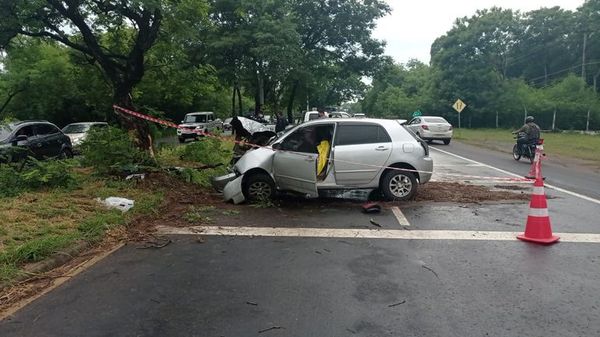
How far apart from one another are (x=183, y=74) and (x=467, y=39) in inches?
1571

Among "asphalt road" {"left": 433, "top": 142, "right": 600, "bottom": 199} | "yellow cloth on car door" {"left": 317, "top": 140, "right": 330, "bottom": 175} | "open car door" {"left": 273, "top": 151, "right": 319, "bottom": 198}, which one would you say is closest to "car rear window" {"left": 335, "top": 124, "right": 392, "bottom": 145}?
"yellow cloth on car door" {"left": 317, "top": 140, "right": 330, "bottom": 175}

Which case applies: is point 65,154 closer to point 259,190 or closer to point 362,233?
point 259,190

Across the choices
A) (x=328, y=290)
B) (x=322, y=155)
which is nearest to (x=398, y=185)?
(x=322, y=155)

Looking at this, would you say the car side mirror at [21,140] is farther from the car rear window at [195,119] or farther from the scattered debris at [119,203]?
the car rear window at [195,119]

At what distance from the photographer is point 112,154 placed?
10.7 meters

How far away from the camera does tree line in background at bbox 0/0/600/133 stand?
41.8 feet

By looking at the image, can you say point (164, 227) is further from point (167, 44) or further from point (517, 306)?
point (167, 44)

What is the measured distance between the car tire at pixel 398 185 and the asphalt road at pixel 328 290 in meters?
2.00

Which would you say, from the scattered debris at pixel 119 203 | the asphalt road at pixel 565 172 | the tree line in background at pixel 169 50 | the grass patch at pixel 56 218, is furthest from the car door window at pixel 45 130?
the asphalt road at pixel 565 172

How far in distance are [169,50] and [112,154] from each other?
6523 millimetres

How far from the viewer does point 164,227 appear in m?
7.25

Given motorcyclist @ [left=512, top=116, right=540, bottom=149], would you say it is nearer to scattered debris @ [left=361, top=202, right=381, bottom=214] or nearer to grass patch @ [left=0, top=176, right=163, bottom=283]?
scattered debris @ [left=361, top=202, right=381, bottom=214]

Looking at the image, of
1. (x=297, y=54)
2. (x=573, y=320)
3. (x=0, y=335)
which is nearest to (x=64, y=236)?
(x=0, y=335)

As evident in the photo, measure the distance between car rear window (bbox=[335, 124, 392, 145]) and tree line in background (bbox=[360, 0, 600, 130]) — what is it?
2692cm
